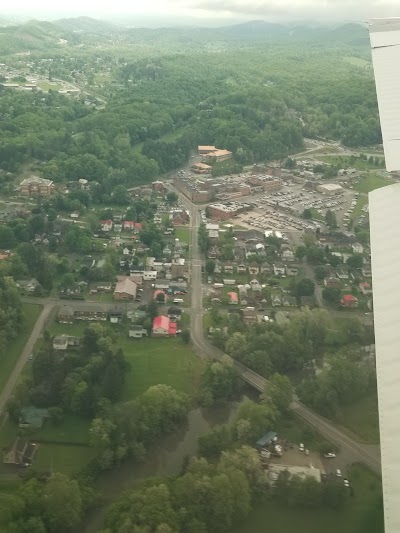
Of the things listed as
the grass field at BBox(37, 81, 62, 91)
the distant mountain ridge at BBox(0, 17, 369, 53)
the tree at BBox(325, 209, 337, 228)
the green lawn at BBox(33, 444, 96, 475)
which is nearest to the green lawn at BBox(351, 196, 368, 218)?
the tree at BBox(325, 209, 337, 228)

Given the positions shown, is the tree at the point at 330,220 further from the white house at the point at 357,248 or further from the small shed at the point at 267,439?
the small shed at the point at 267,439

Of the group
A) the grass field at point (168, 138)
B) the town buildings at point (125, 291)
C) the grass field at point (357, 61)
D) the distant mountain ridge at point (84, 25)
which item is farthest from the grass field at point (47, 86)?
the distant mountain ridge at point (84, 25)

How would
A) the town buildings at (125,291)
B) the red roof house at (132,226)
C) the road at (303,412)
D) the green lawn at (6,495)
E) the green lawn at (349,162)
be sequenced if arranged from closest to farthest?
the green lawn at (6,495) → the road at (303,412) → the town buildings at (125,291) → the red roof house at (132,226) → the green lawn at (349,162)

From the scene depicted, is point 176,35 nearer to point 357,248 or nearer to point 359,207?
point 359,207

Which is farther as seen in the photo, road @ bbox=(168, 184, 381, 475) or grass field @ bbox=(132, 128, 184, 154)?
grass field @ bbox=(132, 128, 184, 154)

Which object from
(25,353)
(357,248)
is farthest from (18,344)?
(357,248)

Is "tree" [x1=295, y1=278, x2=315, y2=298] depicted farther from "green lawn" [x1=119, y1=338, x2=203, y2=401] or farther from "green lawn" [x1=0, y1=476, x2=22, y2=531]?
"green lawn" [x1=0, y1=476, x2=22, y2=531]

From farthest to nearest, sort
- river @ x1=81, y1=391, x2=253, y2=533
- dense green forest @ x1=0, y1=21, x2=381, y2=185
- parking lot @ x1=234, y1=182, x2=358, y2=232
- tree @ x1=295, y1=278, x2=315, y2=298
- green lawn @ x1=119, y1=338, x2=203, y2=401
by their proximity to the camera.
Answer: dense green forest @ x1=0, y1=21, x2=381, y2=185
parking lot @ x1=234, y1=182, x2=358, y2=232
tree @ x1=295, y1=278, x2=315, y2=298
green lawn @ x1=119, y1=338, x2=203, y2=401
river @ x1=81, y1=391, x2=253, y2=533
